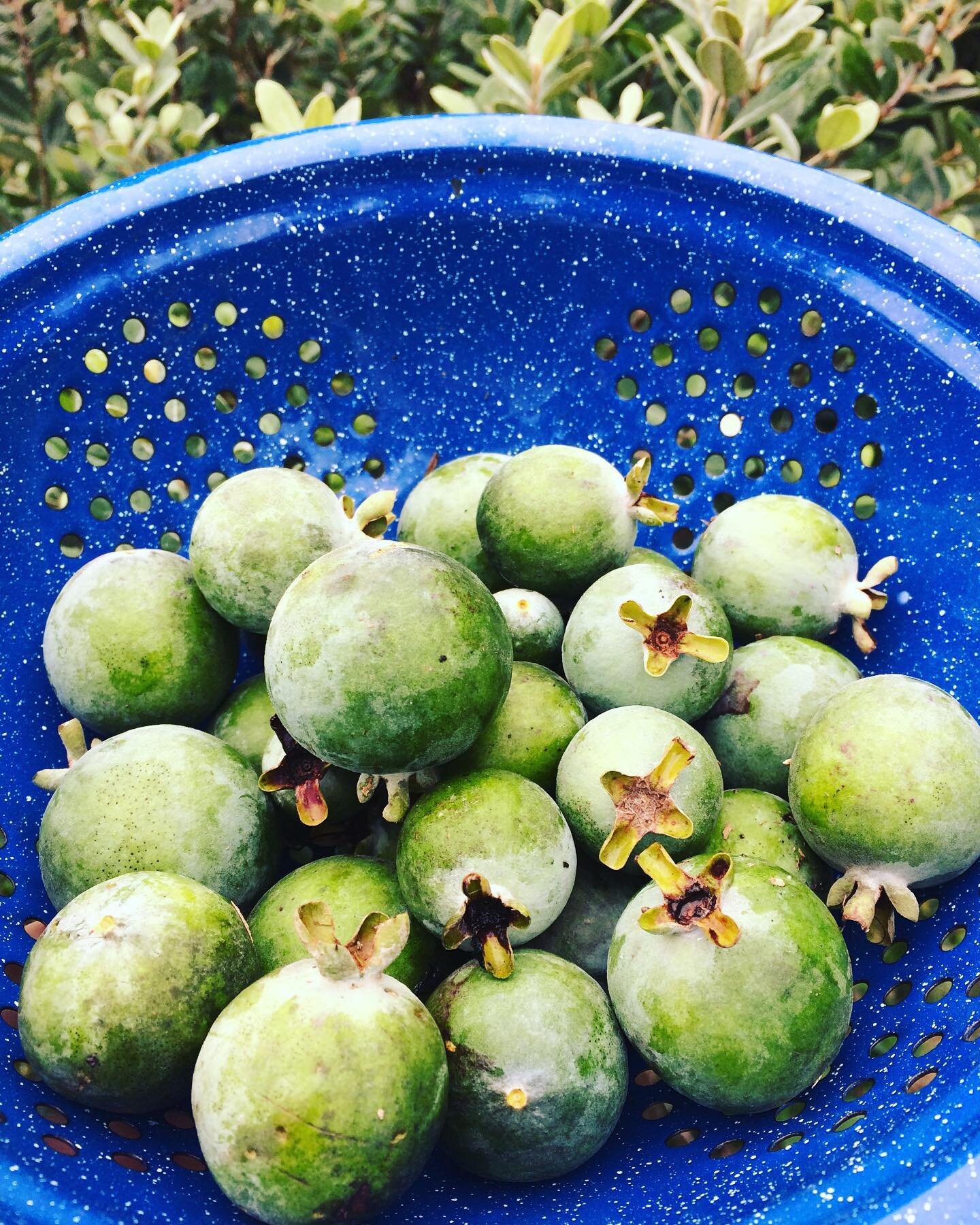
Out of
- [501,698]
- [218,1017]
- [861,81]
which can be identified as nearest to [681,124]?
[861,81]

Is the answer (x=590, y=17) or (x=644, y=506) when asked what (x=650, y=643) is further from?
(x=590, y=17)

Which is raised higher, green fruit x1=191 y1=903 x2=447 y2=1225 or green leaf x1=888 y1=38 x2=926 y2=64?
green leaf x1=888 y1=38 x2=926 y2=64

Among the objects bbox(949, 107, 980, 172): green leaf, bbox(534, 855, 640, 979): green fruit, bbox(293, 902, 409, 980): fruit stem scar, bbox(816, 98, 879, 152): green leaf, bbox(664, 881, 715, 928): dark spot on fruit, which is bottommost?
bbox(534, 855, 640, 979): green fruit

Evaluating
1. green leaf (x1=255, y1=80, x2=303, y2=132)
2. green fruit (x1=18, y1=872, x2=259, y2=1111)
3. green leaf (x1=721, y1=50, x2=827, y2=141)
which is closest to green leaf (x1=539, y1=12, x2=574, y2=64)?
green leaf (x1=721, y1=50, x2=827, y2=141)

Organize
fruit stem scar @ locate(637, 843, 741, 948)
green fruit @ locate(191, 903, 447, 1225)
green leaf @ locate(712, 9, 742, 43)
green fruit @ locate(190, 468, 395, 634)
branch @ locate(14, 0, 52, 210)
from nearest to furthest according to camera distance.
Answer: green fruit @ locate(191, 903, 447, 1225) → fruit stem scar @ locate(637, 843, 741, 948) → green fruit @ locate(190, 468, 395, 634) → green leaf @ locate(712, 9, 742, 43) → branch @ locate(14, 0, 52, 210)

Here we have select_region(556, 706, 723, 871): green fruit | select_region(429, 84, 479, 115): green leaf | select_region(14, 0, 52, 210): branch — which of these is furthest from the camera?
select_region(14, 0, 52, 210): branch

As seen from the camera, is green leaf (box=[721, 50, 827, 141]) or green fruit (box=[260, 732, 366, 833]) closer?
green fruit (box=[260, 732, 366, 833])

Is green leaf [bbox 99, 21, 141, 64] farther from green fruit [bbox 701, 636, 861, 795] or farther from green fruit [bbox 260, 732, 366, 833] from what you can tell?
green fruit [bbox 701, 636, 861, 795]

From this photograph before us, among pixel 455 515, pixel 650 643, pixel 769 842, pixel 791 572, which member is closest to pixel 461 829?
pixel 650 643
